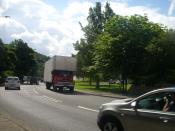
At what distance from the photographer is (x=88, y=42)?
7700 centimetres

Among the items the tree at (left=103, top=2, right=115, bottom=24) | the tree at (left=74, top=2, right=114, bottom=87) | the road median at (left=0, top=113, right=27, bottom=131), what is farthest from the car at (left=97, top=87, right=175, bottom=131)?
the tree at (left=103, top=2, right=115, bottom=24)

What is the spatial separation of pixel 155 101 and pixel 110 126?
1681 millimetres

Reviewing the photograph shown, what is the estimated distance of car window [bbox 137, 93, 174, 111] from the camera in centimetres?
966

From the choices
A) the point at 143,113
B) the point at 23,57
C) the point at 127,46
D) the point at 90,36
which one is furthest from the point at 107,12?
the point at 143,113

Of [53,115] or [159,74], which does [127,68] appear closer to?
[159,74]

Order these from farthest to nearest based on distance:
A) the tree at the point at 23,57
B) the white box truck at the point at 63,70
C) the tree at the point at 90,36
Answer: the tree at the point at 23,57 → the tree at the point at 90,36 → the white box truck at the point at 63,70

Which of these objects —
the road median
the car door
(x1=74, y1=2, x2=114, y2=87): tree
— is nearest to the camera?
the car door

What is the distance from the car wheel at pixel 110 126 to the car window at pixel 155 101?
1.00 m

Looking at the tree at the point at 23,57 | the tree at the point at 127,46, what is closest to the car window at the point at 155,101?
the tree at the point at 127,46

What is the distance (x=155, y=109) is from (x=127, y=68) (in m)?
39.8

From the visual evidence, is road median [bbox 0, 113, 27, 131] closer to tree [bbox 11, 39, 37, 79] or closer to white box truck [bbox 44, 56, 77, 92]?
white box truck [bbox 44, 56, 77, 92]

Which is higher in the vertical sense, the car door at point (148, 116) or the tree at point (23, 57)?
the tree at point (23, 57)

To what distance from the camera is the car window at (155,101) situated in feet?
31.7

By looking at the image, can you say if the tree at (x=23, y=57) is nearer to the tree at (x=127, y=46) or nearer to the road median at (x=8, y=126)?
the tree at (x=127, y=46)
